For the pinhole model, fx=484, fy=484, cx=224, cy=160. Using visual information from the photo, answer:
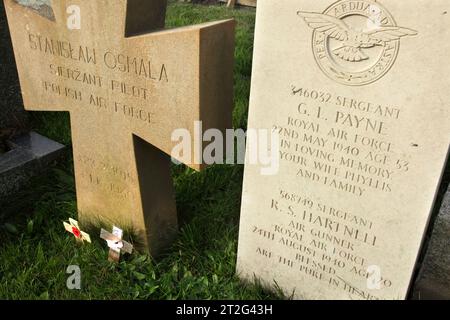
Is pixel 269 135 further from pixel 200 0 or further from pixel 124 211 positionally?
pixel 200 0

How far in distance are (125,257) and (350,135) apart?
143 cm

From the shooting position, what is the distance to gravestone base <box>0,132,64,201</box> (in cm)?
299

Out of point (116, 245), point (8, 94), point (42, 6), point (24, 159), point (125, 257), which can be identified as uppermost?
point (42, 6)

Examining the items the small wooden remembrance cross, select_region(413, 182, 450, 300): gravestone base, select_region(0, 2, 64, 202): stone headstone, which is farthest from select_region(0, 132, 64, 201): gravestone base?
select_region(413, 182, 450, 300): gravestone base

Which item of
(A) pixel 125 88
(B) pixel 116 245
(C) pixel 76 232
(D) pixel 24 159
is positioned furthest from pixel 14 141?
(A) pixel 125 88

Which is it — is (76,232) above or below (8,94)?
below

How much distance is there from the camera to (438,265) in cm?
237

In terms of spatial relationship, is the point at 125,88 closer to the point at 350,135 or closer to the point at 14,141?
the point at 350,135

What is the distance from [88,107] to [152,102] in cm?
46

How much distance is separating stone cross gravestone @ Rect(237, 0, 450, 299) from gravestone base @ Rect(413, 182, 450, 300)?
39 cm

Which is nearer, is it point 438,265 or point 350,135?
point 350,135

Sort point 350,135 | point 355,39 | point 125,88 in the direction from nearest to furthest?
point 355,39, point 350,135, point 125,88

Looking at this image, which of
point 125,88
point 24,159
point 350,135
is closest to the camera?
point 350,135

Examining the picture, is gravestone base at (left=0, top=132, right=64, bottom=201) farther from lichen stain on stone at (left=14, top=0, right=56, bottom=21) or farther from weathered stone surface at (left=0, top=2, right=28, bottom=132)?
lichen stain on stone at (left=14, top=0, right=56, bottom=21)
